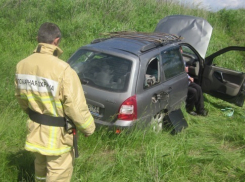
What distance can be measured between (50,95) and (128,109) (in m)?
1.66

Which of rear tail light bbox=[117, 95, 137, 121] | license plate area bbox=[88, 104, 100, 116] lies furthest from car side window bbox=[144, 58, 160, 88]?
license plate area bbox=[88, 104, 100, 116]

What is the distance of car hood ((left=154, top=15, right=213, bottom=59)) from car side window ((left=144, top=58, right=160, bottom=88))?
2.31m

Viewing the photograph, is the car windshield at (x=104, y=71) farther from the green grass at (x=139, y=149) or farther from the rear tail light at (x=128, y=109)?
the green grass at (x=139, y=149)

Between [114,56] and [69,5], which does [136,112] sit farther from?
[69,5]

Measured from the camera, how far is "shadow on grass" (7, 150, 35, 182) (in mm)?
3085

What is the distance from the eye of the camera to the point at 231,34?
42.9 feet

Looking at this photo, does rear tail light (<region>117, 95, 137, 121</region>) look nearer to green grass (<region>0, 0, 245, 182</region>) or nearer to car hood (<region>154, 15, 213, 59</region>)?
green grass (<region>0, 0, 245, 182</region>)

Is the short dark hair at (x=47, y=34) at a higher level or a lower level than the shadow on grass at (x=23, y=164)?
higher

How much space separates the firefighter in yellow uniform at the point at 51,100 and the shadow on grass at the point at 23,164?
716 millimetres

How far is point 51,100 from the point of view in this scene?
2.32 m

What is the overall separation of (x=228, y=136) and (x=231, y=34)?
378 inches

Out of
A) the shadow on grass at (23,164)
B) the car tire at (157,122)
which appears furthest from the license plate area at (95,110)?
the shadow on grass at (23,164)

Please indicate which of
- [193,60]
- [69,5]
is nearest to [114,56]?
[193,60]

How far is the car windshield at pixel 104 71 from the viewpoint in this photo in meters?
3.96
